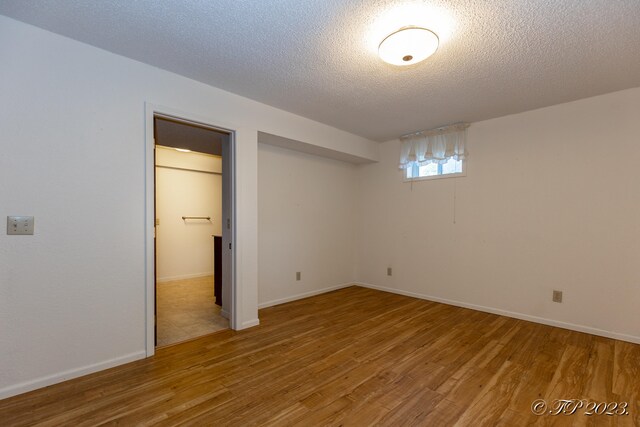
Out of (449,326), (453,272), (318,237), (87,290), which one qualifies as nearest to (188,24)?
(87,290)

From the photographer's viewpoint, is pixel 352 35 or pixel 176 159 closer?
pixel 352 35

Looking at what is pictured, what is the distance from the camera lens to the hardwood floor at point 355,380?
5.74 ft

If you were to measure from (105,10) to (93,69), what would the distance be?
590 millimetres

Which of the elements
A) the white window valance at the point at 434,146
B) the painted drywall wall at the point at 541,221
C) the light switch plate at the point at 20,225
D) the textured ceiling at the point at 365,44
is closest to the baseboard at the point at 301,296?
the painted drywall wall at the point at 541,221

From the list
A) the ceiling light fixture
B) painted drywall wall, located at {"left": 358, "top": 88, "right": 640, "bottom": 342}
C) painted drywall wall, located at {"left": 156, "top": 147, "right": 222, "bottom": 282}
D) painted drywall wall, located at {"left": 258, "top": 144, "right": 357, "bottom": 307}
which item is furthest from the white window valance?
painted drywall wall, located at {"left": 156, "top": 147, "right": 222, "bottom": 282}

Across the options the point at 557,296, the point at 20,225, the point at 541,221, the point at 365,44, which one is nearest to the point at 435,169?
the point at 541,221

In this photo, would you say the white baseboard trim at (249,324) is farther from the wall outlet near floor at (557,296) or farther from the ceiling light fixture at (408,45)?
the wall outlet near floor at (557,296)

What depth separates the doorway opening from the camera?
3.42 m

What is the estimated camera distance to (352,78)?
2.68 meters

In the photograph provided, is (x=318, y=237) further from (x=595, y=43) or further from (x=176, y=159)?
(x=595, y=43)

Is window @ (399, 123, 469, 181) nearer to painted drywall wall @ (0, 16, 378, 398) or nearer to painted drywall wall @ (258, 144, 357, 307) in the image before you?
painted drywall wall @ (258, 144, 357, 307)

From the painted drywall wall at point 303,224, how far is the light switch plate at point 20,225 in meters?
2.25

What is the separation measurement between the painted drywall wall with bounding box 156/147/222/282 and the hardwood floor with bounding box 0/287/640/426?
10.6 ft

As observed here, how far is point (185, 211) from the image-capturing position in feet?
19.0
